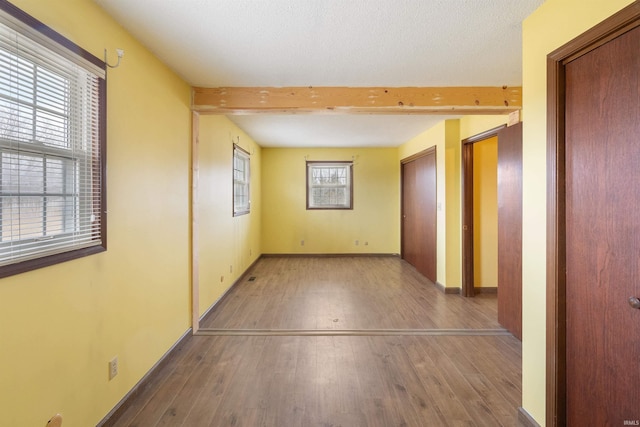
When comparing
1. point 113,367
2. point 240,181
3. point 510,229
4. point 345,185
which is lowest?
point 113,367

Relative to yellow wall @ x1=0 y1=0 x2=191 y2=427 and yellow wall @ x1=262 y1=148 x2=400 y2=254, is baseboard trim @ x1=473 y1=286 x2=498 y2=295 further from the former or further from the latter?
yellow wall @ x1=0 y1=0 x2=191 y2=427

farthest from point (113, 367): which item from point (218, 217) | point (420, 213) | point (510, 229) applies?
point (420, 213)

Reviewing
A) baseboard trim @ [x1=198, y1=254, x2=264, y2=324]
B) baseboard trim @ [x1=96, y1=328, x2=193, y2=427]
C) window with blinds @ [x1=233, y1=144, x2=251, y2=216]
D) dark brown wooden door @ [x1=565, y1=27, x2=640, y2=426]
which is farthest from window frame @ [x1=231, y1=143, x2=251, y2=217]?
dark brown wooden door @ [x1=565, y1=27, x2=640, y2=426]

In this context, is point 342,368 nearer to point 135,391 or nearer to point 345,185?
point 135,391

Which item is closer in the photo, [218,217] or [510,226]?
[510,226]

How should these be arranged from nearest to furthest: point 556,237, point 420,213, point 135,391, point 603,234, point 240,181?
point 603,234
point 556,237
point 135,391
point 240,181
point 420,213

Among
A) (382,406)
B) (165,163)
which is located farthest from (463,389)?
(165,163)

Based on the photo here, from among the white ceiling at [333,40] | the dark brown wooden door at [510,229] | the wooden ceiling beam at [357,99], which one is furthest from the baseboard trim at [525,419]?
the wooden ceiling beam at [357,99]

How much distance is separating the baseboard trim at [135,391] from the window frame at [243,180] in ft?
8.27

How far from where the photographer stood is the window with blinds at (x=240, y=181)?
499 cm

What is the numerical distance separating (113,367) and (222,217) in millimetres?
2497

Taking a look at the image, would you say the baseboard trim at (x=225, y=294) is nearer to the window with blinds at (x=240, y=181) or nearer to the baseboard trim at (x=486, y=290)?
the window with blinds at (x=240, y=181)

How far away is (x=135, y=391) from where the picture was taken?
6.93 feet

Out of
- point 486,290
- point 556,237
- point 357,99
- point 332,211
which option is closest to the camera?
point 556,237
